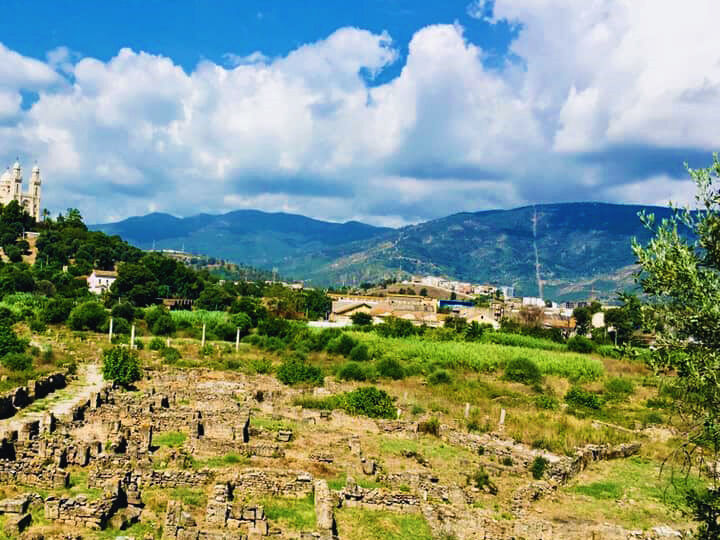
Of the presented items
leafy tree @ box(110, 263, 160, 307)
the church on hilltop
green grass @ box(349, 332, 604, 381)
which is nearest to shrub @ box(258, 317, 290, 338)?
green grass @ box(349, 332, 604, 381)

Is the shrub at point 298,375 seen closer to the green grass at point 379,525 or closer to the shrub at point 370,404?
the shrub at point 370,404

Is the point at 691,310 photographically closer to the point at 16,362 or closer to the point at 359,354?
the point at 16,362

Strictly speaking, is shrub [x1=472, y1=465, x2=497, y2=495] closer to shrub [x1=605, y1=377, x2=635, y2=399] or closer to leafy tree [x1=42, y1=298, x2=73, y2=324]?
shrub [x1=605, y1=377, x2=635, y2=399]

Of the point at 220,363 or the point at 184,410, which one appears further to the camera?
the point at 220,363

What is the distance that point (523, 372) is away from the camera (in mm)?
49812

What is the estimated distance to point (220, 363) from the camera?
46188 mm

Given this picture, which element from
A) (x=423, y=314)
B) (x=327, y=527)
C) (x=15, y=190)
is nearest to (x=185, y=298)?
(x=423, y=314)

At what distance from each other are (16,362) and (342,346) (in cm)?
2841

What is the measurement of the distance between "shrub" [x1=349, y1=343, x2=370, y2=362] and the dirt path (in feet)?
72.0

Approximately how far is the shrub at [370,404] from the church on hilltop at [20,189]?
145972 millimetres

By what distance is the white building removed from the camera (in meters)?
93.6

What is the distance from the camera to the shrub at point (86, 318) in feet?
204

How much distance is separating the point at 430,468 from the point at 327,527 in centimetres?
775

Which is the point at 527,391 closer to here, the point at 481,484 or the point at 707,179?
the point at 481,484
